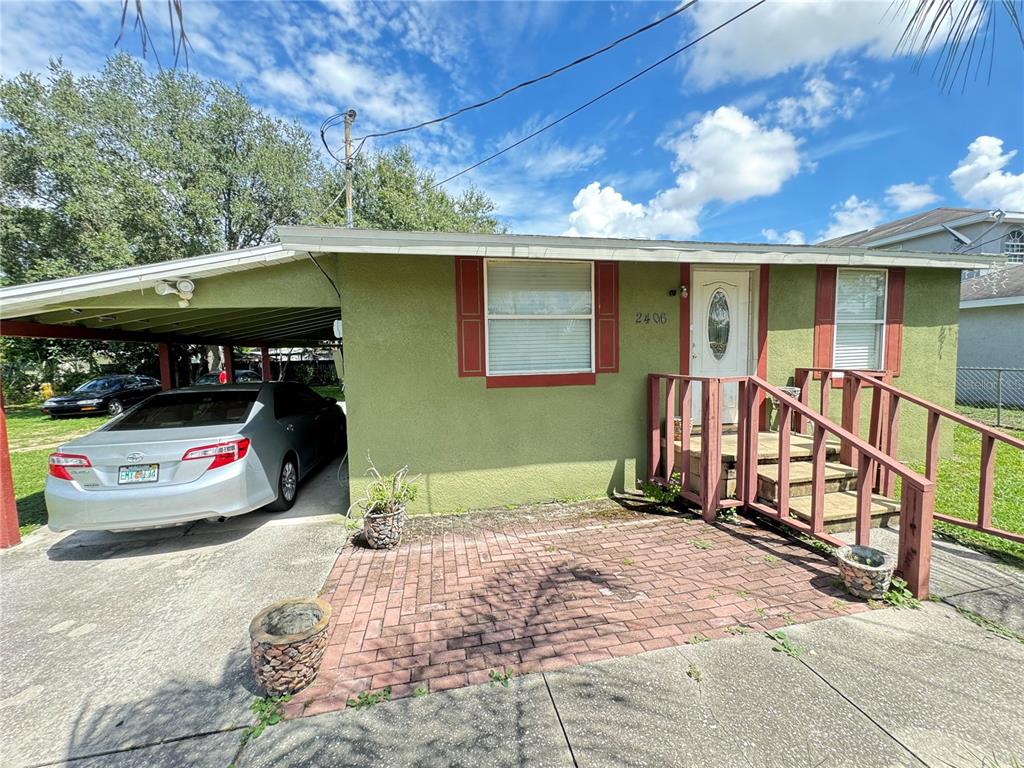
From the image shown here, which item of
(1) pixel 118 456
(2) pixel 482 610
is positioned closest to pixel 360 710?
(2) pixel 482 610

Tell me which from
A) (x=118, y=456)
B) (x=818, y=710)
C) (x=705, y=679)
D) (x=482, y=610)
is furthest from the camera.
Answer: (x=118, y=456)

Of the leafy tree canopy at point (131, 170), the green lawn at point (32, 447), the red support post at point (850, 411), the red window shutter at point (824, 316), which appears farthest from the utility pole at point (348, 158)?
the red support post at point (850, 411)

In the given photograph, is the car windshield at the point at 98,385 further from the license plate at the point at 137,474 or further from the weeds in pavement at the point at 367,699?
the weeds in pavement at the point at 367,699

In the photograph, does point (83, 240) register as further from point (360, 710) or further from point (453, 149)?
point (360, 710)

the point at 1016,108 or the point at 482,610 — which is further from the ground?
the point at 1016,108

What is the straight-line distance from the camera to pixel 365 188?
69.6 feet

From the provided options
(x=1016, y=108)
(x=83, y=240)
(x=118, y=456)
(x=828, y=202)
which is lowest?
(x=118, y=456)

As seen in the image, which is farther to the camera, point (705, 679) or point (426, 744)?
point (705, 679)

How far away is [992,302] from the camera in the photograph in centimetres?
1223

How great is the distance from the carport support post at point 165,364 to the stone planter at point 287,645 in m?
7.09

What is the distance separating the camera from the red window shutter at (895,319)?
605 centimetres

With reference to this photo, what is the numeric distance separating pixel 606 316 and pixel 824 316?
3084 mm

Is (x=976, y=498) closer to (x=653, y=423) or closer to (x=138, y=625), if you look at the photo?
(x=653, y=423)

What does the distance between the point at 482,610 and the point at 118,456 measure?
354 centimetres
